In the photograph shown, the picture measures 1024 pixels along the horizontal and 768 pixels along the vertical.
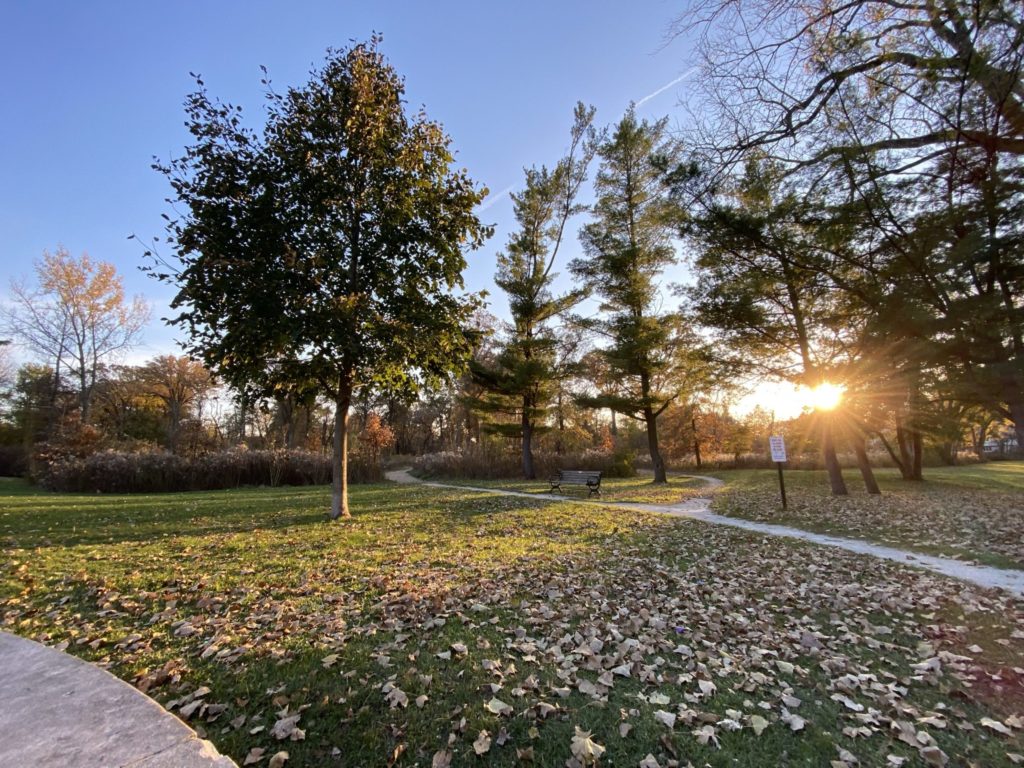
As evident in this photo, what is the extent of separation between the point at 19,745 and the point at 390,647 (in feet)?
6.48

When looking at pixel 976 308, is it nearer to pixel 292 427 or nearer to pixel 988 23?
pixel 988 23

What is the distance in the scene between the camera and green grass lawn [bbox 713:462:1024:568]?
753 cm

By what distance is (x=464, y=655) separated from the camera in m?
3.41

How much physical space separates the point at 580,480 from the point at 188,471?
1616 centimetres

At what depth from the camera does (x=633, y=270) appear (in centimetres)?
2044

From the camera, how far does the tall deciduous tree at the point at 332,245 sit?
26.3 ft

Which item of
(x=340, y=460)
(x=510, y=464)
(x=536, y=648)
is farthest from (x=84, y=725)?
(x=510, y=464)

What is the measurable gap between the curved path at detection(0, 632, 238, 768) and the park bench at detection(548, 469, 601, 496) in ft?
45.0

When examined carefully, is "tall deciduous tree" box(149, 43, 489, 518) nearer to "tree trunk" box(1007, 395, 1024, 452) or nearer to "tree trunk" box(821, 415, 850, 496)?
"tree trunk" box(1007, 395, 1024, 452)

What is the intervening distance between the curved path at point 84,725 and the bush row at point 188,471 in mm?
19081

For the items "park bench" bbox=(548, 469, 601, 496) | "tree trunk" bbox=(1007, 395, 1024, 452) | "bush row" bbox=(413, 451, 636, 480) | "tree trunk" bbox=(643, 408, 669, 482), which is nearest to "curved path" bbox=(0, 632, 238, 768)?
"tree trunk" bbox=(1007, 395, 1024, 452)

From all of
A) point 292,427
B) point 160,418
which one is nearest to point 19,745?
point 292,427

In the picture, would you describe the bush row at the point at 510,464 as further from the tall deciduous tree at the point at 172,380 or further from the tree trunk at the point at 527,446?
the tall deciduous tree at the point at 172,380

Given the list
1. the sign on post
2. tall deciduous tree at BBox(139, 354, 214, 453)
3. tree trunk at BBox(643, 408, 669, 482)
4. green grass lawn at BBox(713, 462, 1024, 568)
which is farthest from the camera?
tall deciduous tree at BBox(139, 354, 214, 453)
